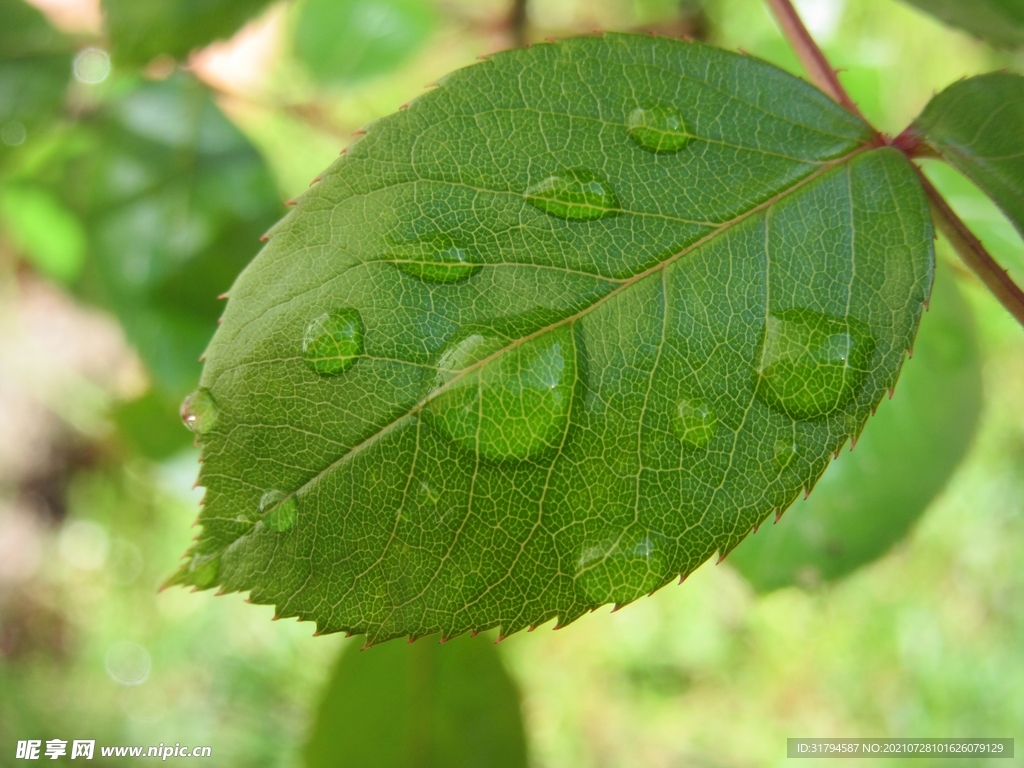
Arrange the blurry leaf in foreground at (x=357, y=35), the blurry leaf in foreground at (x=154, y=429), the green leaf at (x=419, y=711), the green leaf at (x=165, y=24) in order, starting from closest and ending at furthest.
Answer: the green leaf at (x=165, y=24)
the green leaf at (x=419, y=711)
the blurry leaf in foreground at (x=154, y=429)
the blurry leaf in foreground at (x=357, y=35)

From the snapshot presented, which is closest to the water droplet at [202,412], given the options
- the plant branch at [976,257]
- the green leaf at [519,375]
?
the green leaf at [519,375]

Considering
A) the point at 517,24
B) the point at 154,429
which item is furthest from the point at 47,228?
the point at 517,24

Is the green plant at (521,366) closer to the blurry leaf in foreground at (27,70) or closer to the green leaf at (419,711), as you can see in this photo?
the green leaf at (419,711)

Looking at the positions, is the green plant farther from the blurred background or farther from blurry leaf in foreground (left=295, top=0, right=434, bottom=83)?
blurry leaf in foreground (left=295, top=0, right=434, bottom=83)

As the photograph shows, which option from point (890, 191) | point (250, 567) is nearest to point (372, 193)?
point (250, 567)

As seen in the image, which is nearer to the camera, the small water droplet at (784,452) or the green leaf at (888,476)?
the small water droplet at (784,452)

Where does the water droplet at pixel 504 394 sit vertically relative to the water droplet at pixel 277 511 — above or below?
above

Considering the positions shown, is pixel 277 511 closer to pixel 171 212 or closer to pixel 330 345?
pixel 330 345

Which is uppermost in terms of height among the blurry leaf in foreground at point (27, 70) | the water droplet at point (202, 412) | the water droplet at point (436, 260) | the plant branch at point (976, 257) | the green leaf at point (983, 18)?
the green leaf at point (983, 18)
